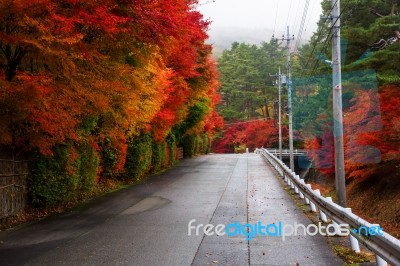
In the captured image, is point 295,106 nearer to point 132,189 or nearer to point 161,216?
point 132,189

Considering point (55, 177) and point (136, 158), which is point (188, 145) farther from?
point (55, 177)

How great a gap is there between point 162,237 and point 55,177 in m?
4.57

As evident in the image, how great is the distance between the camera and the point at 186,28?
12.2 meters

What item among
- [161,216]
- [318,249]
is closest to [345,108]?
[161,216]

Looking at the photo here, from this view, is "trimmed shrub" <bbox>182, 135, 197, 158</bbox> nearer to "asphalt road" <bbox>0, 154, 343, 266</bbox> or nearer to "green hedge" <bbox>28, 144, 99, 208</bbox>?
"asphalt road" <bbox>0, 154, 343, 266</bbox>

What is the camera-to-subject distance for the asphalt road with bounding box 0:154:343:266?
669 centimetres

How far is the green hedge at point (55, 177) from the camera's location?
10961 mm

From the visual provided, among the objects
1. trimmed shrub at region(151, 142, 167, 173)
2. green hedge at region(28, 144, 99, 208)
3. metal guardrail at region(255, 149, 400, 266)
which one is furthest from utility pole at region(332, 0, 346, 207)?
trimmed shrub at region(151, 142, 167, 173)

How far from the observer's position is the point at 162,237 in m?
8.22

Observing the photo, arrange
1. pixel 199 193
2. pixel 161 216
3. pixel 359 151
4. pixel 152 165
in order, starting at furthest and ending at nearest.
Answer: pixel 152 165 < pixel 359 151 < pixel 199 193 < pixel 161 216

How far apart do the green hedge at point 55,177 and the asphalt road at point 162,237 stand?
0.66 metres

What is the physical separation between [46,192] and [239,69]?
72.3 metres

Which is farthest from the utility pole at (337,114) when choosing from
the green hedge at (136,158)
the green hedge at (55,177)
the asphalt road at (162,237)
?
the green hedge at (136,158)

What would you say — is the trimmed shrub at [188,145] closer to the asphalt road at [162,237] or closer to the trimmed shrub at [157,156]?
the trimmed shrub at [157,156]
